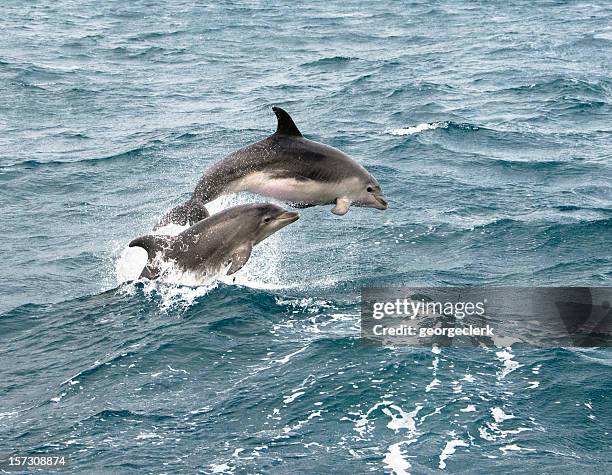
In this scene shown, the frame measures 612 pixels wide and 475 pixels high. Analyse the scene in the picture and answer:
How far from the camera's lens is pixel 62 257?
22.2m

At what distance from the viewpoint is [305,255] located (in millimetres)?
21344

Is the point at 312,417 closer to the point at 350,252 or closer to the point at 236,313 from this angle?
the point at 236,313

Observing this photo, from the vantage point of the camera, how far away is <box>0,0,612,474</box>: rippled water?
14250 mm

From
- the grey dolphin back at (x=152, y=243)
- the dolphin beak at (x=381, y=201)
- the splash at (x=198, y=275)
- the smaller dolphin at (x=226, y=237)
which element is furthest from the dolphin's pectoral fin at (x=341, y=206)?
the grey dolphin back at (x=152, y=243)

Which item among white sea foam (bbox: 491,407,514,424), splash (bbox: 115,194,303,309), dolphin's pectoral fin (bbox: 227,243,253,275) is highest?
dolphin's pectoral fin (bbox: 227,243,253,275)

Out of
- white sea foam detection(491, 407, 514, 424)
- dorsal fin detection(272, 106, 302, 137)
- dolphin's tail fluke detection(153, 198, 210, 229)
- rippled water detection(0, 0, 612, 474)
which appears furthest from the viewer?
dolphin's tail fluke detection(153, 198, 210, 229)

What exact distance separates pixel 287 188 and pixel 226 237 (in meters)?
1.55

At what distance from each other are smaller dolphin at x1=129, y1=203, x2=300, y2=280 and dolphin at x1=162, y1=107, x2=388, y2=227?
0.62m

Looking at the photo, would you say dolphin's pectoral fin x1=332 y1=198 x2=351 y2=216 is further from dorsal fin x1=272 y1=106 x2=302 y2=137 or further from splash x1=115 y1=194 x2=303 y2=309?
splash x1=115 y1=194 x2=303 y2=309

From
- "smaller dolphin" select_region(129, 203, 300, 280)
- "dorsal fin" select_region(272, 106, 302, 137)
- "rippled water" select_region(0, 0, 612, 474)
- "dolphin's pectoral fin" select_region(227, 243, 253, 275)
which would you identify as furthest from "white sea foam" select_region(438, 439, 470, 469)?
"dorsal fin" select_region(272, 106, 302, 137)

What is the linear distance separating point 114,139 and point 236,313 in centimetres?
1515

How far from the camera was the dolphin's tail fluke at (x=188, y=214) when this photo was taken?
611 inches

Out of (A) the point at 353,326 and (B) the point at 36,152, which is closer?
(A) the point at 353,326

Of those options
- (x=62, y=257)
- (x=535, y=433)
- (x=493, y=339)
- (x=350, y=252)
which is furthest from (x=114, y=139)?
(x=535, y=433)
